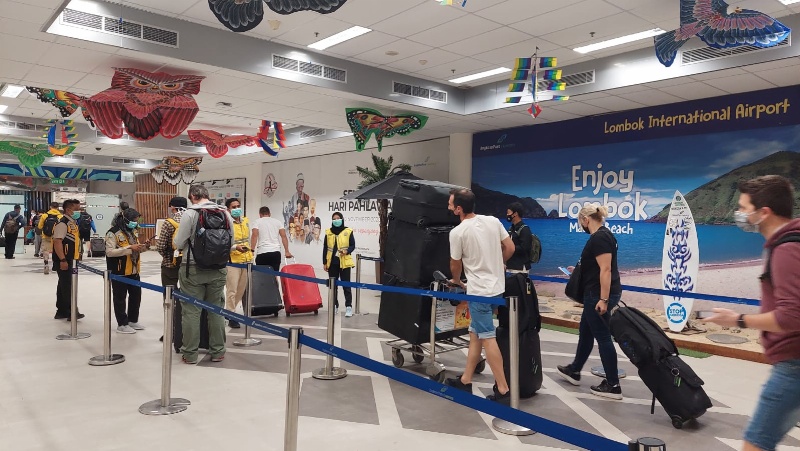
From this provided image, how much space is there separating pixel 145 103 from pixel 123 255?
7.29 feet

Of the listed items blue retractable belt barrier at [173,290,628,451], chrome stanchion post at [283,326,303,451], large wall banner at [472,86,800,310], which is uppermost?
large wall banner at [472,86,800,310]

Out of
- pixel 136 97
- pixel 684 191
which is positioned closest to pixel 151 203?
pixel 136 97

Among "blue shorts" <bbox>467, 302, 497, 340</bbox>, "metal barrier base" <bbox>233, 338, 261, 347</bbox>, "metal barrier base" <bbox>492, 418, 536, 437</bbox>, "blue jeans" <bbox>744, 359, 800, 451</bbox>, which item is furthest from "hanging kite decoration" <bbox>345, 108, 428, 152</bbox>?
"blue jeans" <bbox>744, 359, 800, 451</bbox>

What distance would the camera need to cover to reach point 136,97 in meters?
6.70

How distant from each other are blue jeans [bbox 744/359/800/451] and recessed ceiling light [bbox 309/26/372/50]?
505 cm

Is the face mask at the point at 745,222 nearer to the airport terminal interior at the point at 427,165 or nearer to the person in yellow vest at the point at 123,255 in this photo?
the airport terminal interior at the point at 427,165

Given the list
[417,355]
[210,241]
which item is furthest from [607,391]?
[210,241]

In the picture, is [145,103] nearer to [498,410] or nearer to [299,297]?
[299,297]

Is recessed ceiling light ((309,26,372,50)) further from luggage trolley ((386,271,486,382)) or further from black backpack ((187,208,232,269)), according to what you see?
luggage trolley ((386,271,486,382))

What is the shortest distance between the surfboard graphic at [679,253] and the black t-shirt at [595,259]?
9.85ft

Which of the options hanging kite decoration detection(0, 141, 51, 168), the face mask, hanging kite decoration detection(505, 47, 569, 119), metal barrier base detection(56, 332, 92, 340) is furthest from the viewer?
hanging kite decoration detection(0, 141, 51, 168)

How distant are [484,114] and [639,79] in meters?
2.54

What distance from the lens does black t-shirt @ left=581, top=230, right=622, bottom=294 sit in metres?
3.99

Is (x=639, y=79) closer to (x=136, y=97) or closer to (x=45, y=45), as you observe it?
(x=136, y=97)
